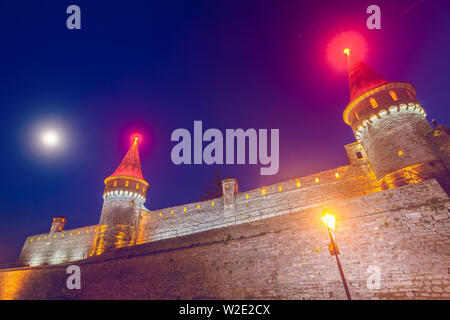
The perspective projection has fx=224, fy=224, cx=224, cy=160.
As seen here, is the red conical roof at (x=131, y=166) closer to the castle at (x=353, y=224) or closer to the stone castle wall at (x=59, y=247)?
the castle at (x=353, y=224)

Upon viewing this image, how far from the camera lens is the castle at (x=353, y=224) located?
774 cm

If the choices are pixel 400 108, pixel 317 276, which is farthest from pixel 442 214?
pixel 400 108

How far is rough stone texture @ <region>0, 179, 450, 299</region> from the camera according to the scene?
7466 millimetres

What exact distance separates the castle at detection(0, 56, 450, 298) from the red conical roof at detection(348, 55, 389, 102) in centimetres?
10

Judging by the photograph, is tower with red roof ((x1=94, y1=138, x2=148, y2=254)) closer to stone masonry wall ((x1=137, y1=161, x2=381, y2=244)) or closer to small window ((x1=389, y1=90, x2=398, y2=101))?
stone masonry wall ((x1=137, y1=161, x2=381, y2=244))

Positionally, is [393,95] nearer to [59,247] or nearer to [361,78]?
[361,78]

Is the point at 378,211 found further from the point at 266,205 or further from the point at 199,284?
the point at 266,205

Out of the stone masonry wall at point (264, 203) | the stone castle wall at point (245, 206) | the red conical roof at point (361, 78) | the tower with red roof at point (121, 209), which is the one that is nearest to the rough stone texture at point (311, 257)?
the stone castle wall at point (245, 206)

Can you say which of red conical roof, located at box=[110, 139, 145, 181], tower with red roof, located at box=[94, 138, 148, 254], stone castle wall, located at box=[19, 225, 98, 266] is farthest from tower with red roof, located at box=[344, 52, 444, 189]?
stone castle wall, located at box=[19, 225, 98, 266]

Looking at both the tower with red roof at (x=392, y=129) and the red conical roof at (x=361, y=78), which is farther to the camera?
the red conical roof at (x=361, y=78)

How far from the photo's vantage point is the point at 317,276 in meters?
8.56

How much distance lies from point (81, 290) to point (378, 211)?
18084 mm

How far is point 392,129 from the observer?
1255 cm

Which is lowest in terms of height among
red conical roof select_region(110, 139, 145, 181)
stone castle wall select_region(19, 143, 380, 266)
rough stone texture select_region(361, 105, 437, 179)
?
stone castle wall select_region(19, 143, 380, 266)
